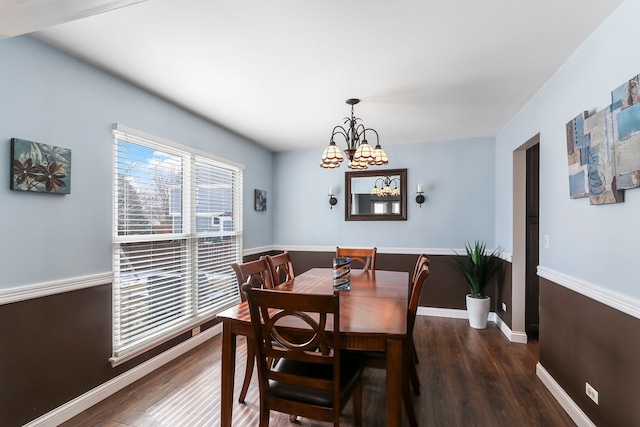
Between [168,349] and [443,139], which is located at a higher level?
[443,139]

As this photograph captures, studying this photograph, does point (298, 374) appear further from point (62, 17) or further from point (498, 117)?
point (498, 117)

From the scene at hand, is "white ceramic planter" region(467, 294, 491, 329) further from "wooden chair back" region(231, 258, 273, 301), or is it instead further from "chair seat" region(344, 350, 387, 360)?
"wooden chair back" region(231, 258, 273, 301)

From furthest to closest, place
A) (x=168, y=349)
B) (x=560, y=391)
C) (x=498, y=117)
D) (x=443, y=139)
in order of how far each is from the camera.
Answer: (x=443, y=139) < (x=498, y=117) < (x=168, y=349) < (x=560, y=391)

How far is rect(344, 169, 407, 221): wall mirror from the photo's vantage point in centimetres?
440

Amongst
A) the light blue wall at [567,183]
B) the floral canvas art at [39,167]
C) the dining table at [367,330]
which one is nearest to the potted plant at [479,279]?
the light blue wall at [567,183]

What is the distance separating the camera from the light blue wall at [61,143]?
5.73ft

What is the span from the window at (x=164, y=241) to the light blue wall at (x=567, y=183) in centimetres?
324

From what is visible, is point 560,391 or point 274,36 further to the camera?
point 560,391

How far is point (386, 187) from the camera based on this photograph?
4.48 m

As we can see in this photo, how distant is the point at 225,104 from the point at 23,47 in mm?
1440

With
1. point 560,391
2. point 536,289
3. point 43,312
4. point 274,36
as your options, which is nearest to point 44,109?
point 43,312

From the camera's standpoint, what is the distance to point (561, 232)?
87.7 inches

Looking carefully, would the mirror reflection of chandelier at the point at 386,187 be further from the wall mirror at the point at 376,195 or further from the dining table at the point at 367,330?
the dining table at the point at 367,330

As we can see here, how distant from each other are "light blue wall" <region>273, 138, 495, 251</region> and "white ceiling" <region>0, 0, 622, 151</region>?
1.13m
